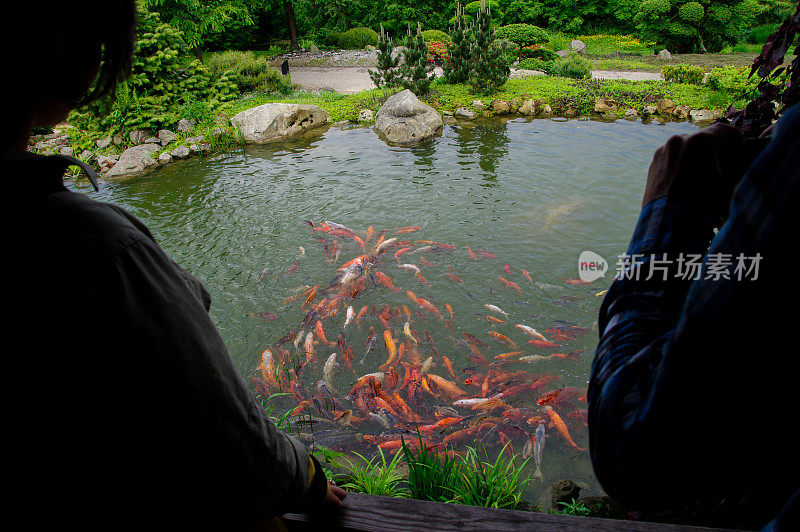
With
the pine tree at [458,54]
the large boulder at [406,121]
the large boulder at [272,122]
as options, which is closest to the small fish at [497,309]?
the large boulder at [406,121]

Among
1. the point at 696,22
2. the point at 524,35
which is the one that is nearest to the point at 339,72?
the point at 524,35

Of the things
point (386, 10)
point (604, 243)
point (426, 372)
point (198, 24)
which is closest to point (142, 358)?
point (426, 372)

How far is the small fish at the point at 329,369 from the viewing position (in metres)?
4.28

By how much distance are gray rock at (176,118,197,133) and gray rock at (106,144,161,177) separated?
1.59 metres

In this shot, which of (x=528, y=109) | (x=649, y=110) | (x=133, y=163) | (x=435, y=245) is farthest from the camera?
(x=528, y=109)

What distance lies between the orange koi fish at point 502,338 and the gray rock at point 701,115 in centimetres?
979

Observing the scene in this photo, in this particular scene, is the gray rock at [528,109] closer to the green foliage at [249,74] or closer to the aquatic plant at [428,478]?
the green foliage at [249,74]

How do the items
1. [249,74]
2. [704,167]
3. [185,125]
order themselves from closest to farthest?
[704,167] < [185,125] < [249,74]

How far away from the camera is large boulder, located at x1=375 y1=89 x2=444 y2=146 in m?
11.0

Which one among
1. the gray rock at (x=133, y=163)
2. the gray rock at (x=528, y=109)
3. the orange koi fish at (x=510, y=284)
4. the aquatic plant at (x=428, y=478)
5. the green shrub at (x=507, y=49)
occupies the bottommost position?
the orange koi fish at (x=510, y=284)

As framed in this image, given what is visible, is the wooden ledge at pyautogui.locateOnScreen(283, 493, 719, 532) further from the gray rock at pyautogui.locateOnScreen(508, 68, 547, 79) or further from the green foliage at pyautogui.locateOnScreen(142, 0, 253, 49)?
the green foliage at pyautogui.locateOnScreen(142, 0, 253, 49)

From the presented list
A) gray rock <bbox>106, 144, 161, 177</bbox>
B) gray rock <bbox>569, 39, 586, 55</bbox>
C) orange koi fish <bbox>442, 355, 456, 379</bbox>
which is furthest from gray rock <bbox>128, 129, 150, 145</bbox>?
gray rock <bbox>569, 39, 586, 55</bbox>

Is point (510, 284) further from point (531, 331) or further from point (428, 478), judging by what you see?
point (428, 478)

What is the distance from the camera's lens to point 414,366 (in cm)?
434
